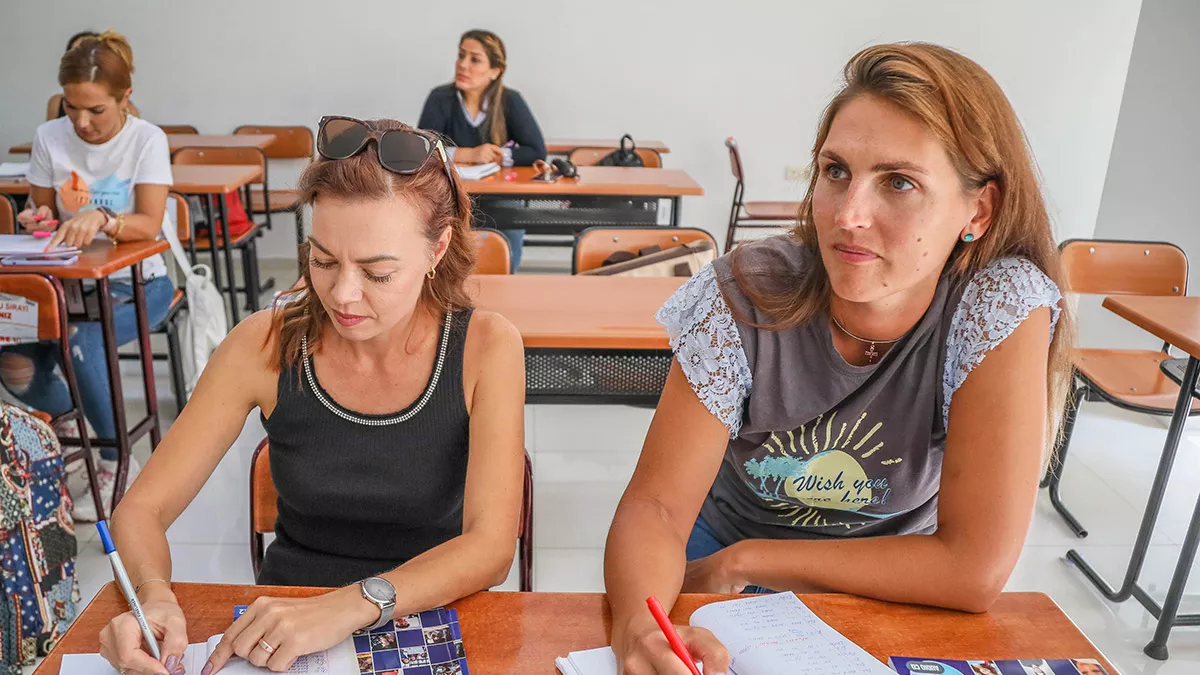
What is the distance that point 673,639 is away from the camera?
3.01 feet

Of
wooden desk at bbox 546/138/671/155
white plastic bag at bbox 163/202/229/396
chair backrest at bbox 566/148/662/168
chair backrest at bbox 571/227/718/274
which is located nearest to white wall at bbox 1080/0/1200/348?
chair backrest at bbox 566/148/662/168

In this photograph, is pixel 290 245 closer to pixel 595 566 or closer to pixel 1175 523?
pixel 595 566

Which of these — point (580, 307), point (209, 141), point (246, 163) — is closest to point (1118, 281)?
point (580, 307)

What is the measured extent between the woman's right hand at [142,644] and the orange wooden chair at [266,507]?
47cm

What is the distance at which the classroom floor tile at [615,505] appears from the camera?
2.44 meters

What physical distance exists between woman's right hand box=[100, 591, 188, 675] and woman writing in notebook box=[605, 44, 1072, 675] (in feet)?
1.54

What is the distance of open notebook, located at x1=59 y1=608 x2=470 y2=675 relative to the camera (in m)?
0.95

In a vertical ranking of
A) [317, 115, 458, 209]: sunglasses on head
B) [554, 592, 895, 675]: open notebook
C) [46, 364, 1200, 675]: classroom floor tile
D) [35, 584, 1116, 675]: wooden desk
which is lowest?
[46, 364, 1200, 675]: classroom floor tile

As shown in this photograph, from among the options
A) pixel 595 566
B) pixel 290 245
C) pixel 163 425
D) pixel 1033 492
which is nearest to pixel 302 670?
pixel 1033 492

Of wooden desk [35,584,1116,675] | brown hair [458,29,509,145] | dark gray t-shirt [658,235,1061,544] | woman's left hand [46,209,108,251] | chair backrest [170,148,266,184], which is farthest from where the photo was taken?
chair backrest [170,148,266,184]

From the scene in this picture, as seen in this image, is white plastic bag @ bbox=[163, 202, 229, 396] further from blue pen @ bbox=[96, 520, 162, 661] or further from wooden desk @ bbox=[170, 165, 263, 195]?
blue pen @ bbox=[96, 520, 162, 661]

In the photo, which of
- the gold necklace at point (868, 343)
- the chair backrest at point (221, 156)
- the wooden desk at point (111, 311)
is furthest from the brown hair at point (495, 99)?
the gold necklace at point (868, 343)

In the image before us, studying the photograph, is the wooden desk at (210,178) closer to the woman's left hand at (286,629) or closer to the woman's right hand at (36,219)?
the woman's right hand at (36,219)

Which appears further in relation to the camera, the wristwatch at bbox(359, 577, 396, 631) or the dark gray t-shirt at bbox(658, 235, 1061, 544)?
→ the dark gray t-shirt at bbox(658, 235, 1061, 544)
